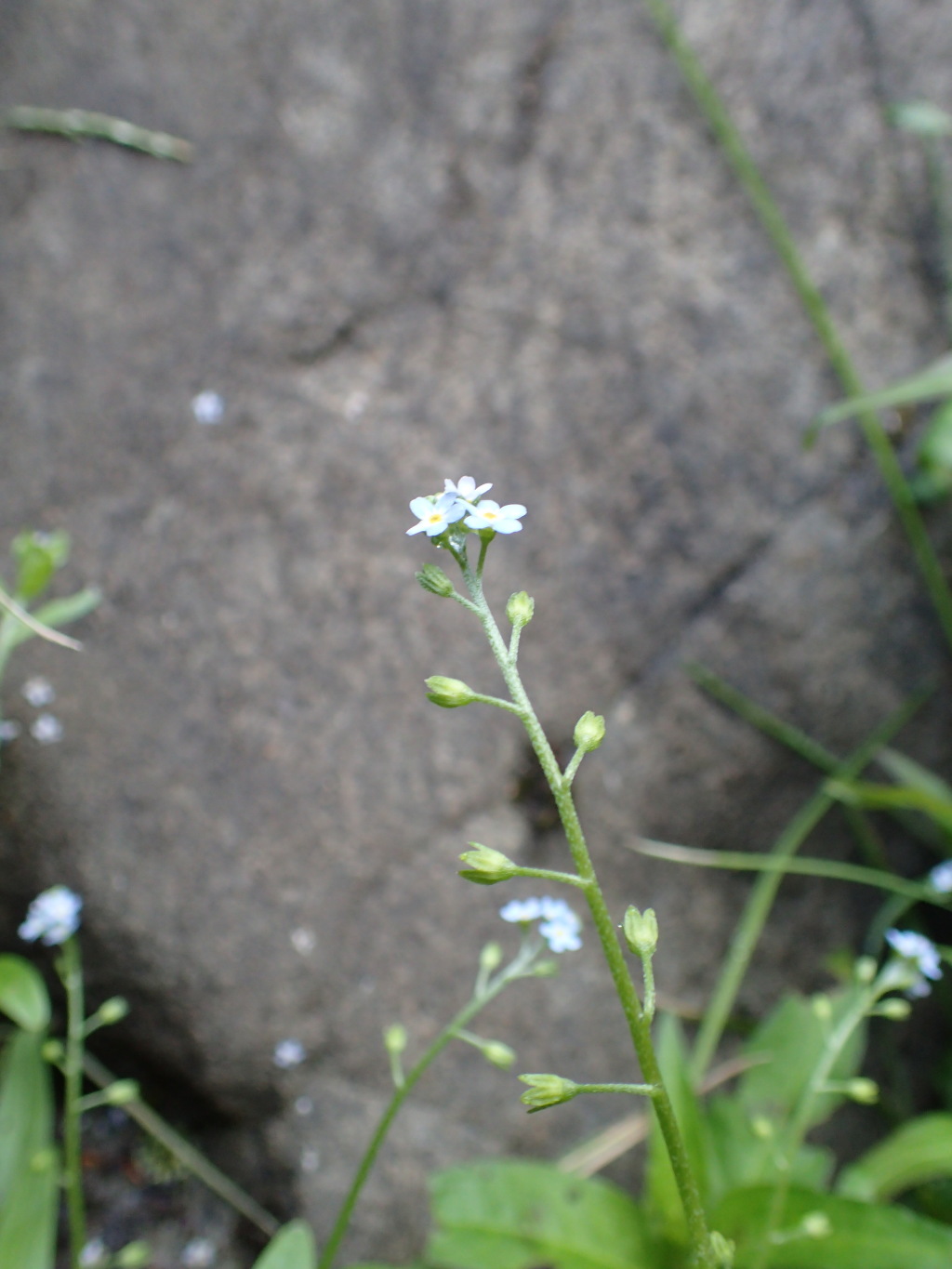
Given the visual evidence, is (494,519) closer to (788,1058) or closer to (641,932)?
(641,932)

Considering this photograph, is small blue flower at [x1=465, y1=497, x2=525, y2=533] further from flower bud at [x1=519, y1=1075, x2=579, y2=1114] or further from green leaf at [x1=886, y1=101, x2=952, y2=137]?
green leaf at [x1=886, y1=101, x2=952, y2=137]

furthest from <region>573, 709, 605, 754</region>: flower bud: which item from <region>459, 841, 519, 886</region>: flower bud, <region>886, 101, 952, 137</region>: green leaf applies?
<region>886, 101, 952, 137</region>: green leaf

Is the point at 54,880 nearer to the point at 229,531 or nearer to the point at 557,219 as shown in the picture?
the point at 229,531

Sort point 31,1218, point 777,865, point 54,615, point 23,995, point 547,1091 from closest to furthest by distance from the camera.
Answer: point 547,1091 → point 31,1218 → point 23,995 → point 54,615 → point 777,865

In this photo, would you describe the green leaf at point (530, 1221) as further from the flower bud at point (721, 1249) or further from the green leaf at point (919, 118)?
the green leaf at point (919, 118)

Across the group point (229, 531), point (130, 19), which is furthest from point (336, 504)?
point (130, 19)

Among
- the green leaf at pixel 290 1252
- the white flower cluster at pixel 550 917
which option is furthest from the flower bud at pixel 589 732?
the green leaf at pixel 290 1252

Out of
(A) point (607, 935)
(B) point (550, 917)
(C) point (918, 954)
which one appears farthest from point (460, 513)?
(C) point (918, 954)
